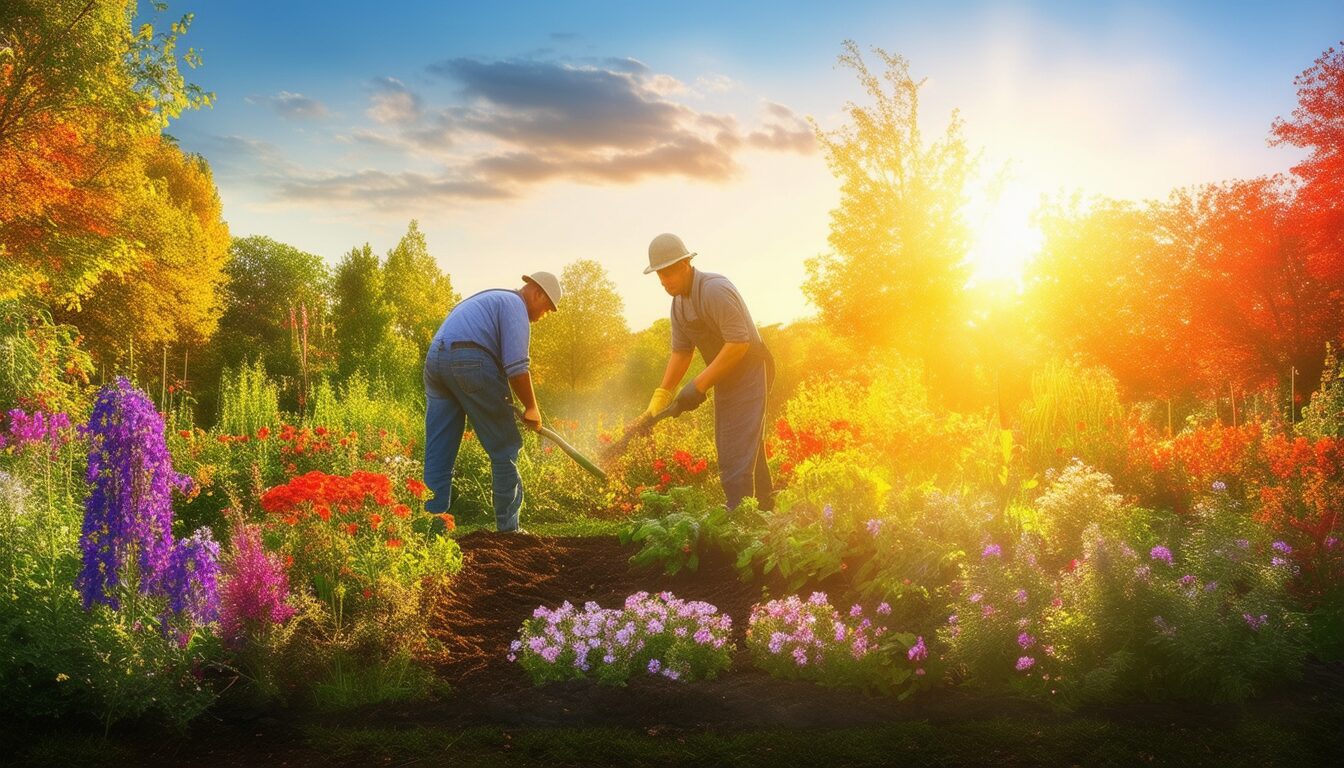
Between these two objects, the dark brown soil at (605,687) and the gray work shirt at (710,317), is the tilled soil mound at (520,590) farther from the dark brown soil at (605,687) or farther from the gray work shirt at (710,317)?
the gray work shirt at (710,317)

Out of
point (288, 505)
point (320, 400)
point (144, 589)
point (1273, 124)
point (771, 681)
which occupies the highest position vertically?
point (1273, 124)

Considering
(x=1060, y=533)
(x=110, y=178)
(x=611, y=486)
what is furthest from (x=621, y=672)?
(x=110, y=178)

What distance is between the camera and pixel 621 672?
3.64m

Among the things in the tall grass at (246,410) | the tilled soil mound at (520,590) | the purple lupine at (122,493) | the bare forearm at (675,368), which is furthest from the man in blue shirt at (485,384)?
the tall grass at (246,410)

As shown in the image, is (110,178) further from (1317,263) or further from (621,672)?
(1317,263)

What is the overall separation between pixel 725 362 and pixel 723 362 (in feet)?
0.04

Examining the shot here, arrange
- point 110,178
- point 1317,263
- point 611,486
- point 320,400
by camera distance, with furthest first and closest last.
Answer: point 110,178
point 1317,263
point 320,400
point 611,486

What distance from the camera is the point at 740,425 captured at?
20.5ft

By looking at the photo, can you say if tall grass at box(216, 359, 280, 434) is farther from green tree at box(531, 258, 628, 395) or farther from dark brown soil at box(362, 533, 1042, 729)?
green tree at box(531, 258, 628, 395)

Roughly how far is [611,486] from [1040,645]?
6.38 meters

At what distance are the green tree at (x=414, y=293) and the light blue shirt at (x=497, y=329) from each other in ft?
73.5

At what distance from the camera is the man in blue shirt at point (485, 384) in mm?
6492

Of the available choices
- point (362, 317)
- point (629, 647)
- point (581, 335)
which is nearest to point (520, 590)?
point (629, 647)

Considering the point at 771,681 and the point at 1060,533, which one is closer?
the point at 771,681
